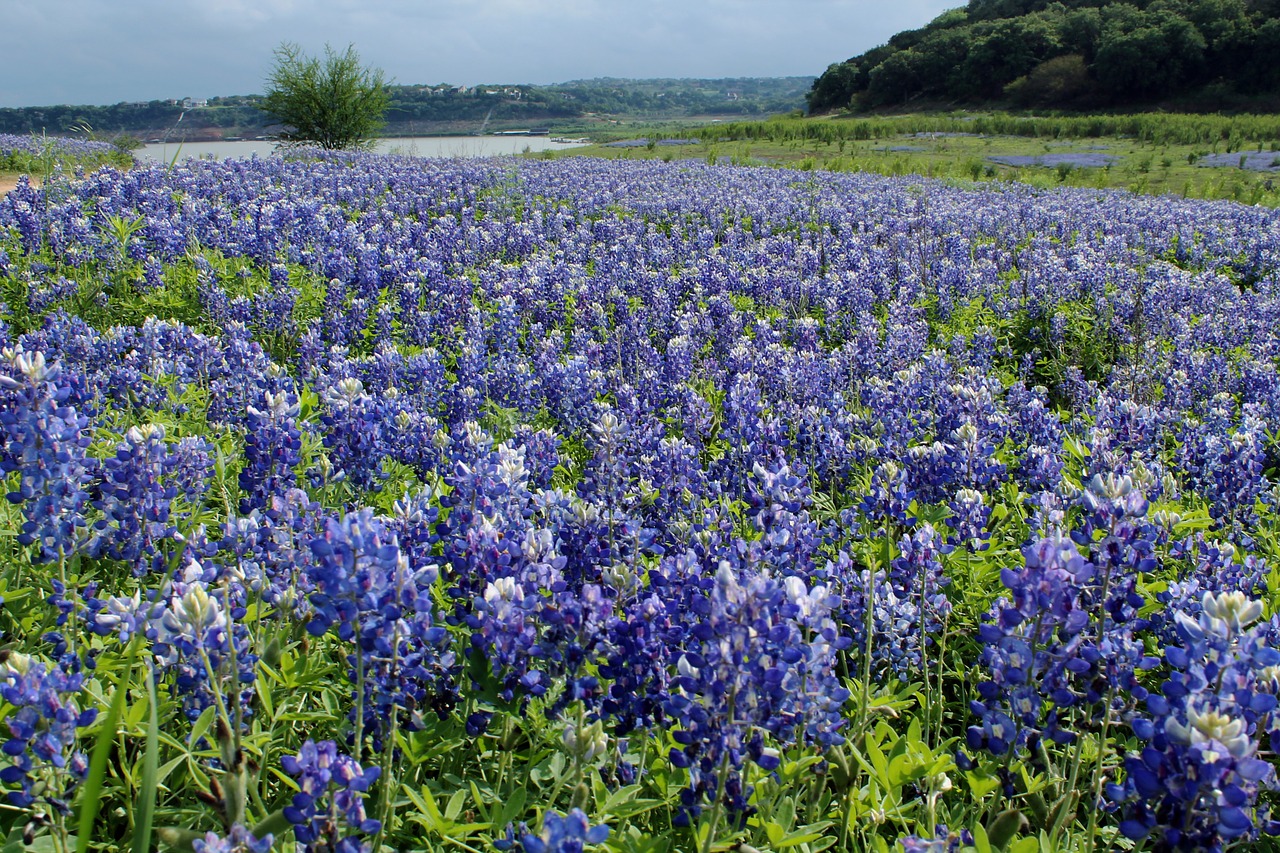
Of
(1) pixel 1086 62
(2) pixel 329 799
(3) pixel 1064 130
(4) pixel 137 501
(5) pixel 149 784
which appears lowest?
(2) pixel 329 799

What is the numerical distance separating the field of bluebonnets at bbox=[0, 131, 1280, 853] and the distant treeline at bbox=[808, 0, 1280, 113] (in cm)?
5657

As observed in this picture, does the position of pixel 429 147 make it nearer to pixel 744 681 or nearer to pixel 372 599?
pixel 372 599

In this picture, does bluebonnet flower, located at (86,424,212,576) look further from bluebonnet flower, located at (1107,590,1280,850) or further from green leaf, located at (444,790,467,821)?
bluebonnet flower, located at (1107,590,1280,850)

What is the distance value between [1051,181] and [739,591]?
837 inches

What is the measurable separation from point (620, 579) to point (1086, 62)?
6874 cm

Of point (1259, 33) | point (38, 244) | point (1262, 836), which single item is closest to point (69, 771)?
point (1262, 836)

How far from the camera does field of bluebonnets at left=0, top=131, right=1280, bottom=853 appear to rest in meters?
1.55

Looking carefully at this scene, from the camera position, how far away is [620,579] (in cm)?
199

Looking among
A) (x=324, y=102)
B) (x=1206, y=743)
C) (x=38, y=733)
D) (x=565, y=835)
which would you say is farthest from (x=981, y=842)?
(x=324, y=102)

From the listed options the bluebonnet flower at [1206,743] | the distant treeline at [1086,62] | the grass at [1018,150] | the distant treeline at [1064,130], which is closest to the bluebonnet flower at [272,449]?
the bluebonnet flower at [1206,743]

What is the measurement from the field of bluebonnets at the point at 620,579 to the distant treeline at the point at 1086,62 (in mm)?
56567

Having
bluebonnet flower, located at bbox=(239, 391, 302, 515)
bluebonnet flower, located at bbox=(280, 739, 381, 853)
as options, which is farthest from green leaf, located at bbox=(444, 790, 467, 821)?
bluebonnet flower, located at bbox=(239, 391, 302, 515)

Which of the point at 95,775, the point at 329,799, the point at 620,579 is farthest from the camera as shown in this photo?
the point at 620,579

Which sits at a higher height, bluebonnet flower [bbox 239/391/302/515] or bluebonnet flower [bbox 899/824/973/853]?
bluebonnet flower [bbox 239/391/302/515]
